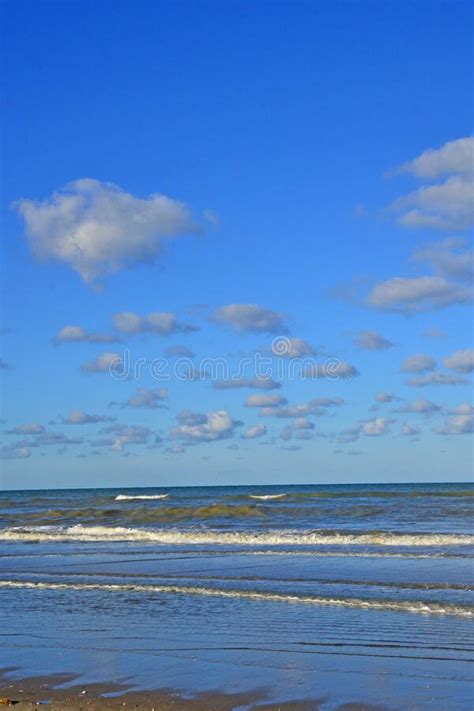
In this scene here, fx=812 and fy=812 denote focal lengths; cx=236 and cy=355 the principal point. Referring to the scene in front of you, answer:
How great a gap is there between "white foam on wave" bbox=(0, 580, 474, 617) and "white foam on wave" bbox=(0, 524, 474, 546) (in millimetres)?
9211

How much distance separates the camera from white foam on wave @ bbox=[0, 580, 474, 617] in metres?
13.6

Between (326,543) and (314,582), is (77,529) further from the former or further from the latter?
(314,582)

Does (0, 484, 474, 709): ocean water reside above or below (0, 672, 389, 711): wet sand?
above

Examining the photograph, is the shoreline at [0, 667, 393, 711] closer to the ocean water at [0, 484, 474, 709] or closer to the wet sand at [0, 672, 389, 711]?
the wet sand at [0, 672, 389, 711]

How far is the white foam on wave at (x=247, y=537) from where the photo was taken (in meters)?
25.1

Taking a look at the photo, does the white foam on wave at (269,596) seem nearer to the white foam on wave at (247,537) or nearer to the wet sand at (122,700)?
the wet sand at (122,700)

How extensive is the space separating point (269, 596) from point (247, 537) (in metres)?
12.5

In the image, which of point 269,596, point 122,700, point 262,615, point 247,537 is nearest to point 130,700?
point 122,700

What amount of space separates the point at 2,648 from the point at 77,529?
2354 cm

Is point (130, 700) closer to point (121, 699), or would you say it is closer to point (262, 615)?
point (121, 699)

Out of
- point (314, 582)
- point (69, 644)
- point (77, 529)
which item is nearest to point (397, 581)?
point (314, 582)

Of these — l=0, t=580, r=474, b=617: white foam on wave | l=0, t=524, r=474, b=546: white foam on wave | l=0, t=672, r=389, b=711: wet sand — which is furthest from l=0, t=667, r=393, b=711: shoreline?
l=0, t=524, r=474, b=546: white foam on wave

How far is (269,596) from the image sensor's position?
1528 centimetres

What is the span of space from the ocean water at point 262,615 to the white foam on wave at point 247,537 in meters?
0.15
